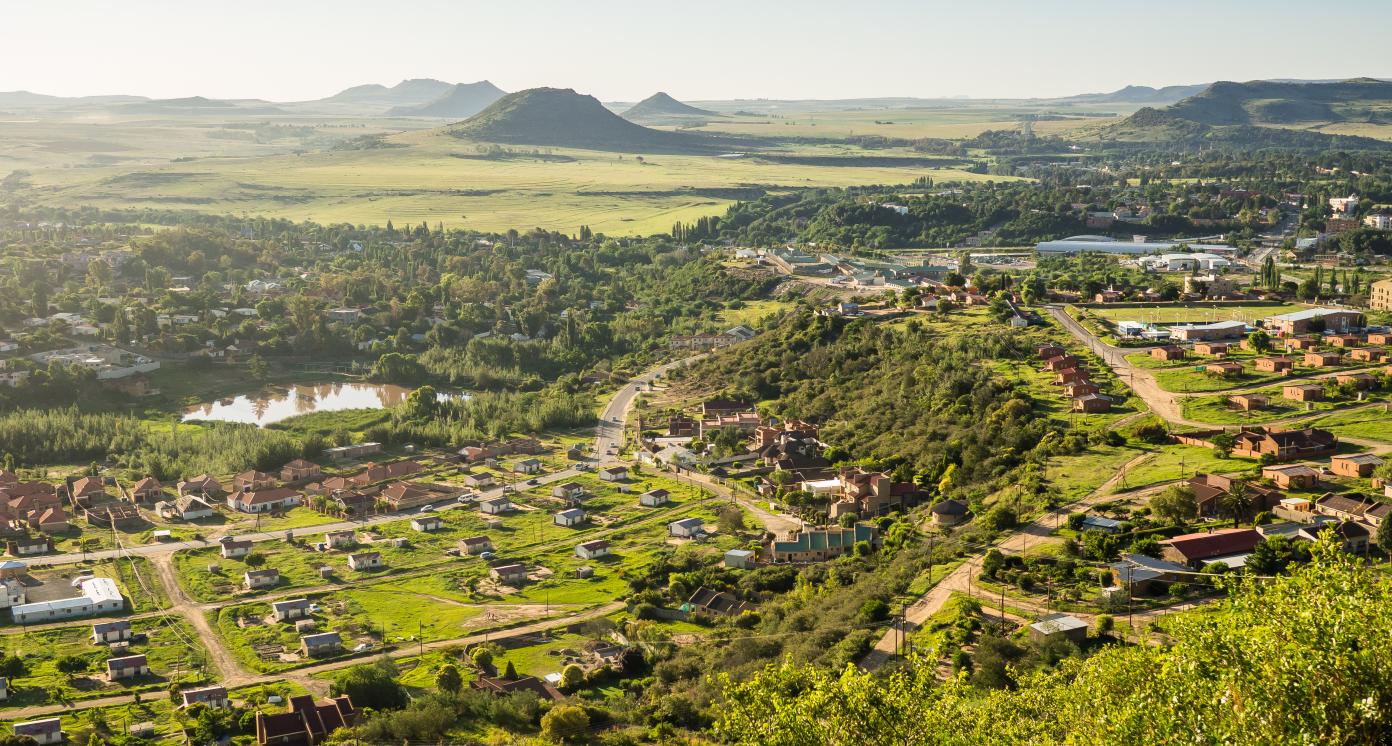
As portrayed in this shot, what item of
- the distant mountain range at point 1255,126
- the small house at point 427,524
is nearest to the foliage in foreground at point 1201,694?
the small house at point 427,524

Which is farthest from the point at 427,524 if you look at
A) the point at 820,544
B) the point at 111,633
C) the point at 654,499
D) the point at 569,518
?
the point at 820,544

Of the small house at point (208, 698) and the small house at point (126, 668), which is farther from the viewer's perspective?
the small house at point (126, 668)

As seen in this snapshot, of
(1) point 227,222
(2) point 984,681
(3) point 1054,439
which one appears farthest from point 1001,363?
(1) point 227,222

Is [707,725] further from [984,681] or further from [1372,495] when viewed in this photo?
[1372,495]

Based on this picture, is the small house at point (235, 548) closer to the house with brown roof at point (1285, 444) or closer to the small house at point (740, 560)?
the small house at point (740, 560)

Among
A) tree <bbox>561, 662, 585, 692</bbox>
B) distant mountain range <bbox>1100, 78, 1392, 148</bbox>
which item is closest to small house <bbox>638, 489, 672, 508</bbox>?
tree <bbox>561, 662, 585, 692</bbox>

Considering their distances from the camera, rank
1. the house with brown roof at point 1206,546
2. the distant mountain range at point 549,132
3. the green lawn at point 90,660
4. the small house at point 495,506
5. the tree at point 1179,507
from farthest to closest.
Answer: the distant mountain range at point 549,132 < the small house at point 495,506 < the tree at point 1179,507 < the green lawn at point 90,660 < the house with brown roof at point 1206,546

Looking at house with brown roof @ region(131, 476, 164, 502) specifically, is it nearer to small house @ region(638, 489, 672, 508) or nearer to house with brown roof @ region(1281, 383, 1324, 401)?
small house @ region(638, 489, 672, 508)

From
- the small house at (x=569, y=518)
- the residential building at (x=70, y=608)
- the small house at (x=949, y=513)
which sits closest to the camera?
the residential building at (x=70, y=608)
